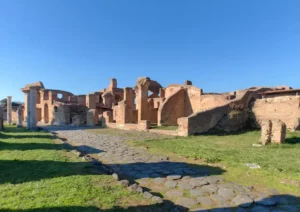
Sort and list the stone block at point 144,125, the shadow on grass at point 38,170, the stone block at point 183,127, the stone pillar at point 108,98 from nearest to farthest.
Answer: the shadow on grass at point 38,170, the stone block at point 183,127, the stone block at point 144,125, the stone pillar at point 108,98

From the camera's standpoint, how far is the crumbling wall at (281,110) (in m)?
12.5

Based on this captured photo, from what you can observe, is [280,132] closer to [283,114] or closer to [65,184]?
[283,114]

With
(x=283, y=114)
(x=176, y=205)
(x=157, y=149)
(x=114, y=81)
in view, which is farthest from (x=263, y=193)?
(x=114, y=81)

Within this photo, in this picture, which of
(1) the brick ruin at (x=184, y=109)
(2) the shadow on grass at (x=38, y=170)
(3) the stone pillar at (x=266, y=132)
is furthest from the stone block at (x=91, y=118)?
(3) the stone pillar at (x=266, y=132)

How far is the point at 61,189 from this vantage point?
3744 millimetres

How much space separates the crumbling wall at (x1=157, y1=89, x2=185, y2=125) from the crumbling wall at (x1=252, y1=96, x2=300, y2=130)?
7.84 meters

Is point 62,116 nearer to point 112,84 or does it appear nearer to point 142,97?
point 142,97

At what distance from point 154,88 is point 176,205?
35.3 metres

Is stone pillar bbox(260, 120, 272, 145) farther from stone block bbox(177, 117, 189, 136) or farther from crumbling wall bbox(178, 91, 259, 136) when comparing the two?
stone block bbox(177, 117, 189, 136)

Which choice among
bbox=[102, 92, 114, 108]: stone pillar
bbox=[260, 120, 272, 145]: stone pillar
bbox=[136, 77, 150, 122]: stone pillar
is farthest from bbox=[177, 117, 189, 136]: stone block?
bbox=[102, 92, 114, 108]: stone pillar

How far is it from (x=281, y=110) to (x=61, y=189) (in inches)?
548

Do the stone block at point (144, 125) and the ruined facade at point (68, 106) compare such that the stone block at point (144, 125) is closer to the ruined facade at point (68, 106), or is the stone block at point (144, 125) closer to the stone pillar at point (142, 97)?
the stone pillar at point (142, 97)

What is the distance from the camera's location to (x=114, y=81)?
1634 inches

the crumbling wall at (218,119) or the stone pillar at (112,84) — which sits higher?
the stone pillar at (112,84)
